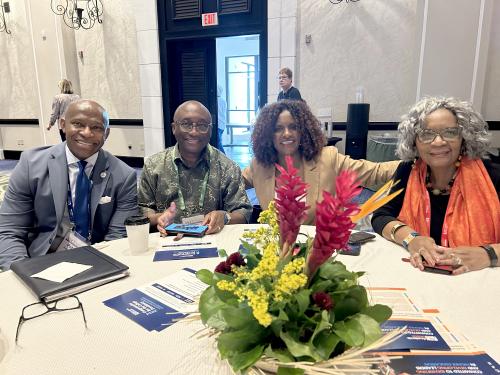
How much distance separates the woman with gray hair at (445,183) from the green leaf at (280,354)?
0.98 m

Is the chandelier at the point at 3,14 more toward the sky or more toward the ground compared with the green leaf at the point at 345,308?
more toward the sky

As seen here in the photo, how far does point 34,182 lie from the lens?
1.80 metres

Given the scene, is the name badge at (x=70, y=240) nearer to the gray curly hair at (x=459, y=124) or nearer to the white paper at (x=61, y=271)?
the white paper at (x=61, y=271)

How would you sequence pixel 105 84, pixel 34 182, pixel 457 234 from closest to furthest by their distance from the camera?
pixel 457 234 → pixel 34 182 → pixel 105 84

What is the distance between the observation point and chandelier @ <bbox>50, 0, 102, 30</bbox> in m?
6.77

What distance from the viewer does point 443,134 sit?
5.28ft

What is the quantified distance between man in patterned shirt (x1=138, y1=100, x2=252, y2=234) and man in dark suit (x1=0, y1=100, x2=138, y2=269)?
0.21m

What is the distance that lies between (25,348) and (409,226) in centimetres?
149

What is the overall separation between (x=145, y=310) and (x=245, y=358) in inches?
19.9

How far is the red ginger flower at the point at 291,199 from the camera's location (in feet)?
2.15

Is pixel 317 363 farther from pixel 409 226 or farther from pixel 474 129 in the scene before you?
pixel 474 129

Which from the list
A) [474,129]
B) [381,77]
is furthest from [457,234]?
[381,77]

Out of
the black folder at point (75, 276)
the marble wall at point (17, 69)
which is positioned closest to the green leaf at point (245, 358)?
Result: the black folder at point (75, 276)

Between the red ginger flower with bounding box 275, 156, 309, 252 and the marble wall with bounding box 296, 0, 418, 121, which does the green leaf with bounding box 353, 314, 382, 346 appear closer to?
the red ginger flower with bounding box 275, 156, 309, 252
